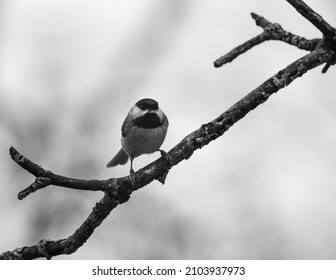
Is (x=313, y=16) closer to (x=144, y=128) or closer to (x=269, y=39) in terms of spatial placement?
(x=269, y=39)

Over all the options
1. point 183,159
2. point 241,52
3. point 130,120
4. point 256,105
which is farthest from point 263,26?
point 130,120

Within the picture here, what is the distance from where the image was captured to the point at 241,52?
12.5ft

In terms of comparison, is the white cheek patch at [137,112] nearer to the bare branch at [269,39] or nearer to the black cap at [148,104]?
the black cap at [148,104]

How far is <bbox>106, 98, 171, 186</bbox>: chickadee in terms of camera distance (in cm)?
525

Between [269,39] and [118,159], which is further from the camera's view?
[118,159]

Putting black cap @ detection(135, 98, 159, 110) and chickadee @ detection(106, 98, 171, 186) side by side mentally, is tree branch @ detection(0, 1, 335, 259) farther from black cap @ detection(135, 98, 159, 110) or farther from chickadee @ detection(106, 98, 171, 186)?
black cap @ detection(135, 98, 159, 110)

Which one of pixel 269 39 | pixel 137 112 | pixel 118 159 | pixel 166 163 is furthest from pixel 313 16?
pixel 118 159

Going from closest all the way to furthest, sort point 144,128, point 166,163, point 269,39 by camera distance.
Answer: point 166,163 → point 269,39 → point 144,128

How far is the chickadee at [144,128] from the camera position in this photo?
5.25 meters

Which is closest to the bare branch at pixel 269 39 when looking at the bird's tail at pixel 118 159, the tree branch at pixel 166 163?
the tree branch at pixel 166 163

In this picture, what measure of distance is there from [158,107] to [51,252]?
2281 millimetres

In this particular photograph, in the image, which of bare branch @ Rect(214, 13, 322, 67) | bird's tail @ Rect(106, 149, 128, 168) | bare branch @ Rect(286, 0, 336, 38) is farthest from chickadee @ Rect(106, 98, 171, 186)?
bare branch @ Rect(286, 0, 336, 38)

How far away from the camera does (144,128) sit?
5.34 metres
